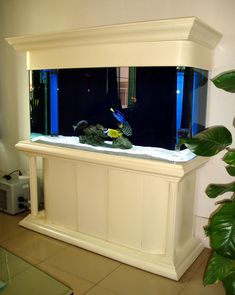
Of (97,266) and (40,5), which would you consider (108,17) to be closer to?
(40,5)

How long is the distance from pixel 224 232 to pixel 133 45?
1.19 m

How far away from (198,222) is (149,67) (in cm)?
122

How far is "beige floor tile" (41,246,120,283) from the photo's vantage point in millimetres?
1983

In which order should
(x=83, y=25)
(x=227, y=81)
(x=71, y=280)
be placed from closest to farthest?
(x=227, y=81)
(x=71, y=280)
(x=83, y=25)

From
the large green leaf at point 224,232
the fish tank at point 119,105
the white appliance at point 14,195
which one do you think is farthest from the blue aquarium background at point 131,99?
the white appliance at point 14,195

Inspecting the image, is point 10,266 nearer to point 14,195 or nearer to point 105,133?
point 105,133

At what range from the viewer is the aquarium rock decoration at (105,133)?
2.03 m

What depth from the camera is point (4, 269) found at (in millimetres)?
1577

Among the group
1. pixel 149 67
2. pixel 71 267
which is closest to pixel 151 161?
pixel 149 67

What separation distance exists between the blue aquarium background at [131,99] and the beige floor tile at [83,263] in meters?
0.86

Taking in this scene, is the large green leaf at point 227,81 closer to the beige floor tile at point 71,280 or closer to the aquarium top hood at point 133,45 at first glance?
the aquarium top hood at point 133,45

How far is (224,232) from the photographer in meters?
1.24

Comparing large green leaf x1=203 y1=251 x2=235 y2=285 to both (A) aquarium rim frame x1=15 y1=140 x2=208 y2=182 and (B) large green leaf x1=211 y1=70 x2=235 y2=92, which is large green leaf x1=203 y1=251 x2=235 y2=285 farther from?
(B) large green leaf x1=211 y1=70 x2=235 y2=92

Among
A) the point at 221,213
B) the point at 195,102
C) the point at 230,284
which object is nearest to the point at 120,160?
the point at 195,102
